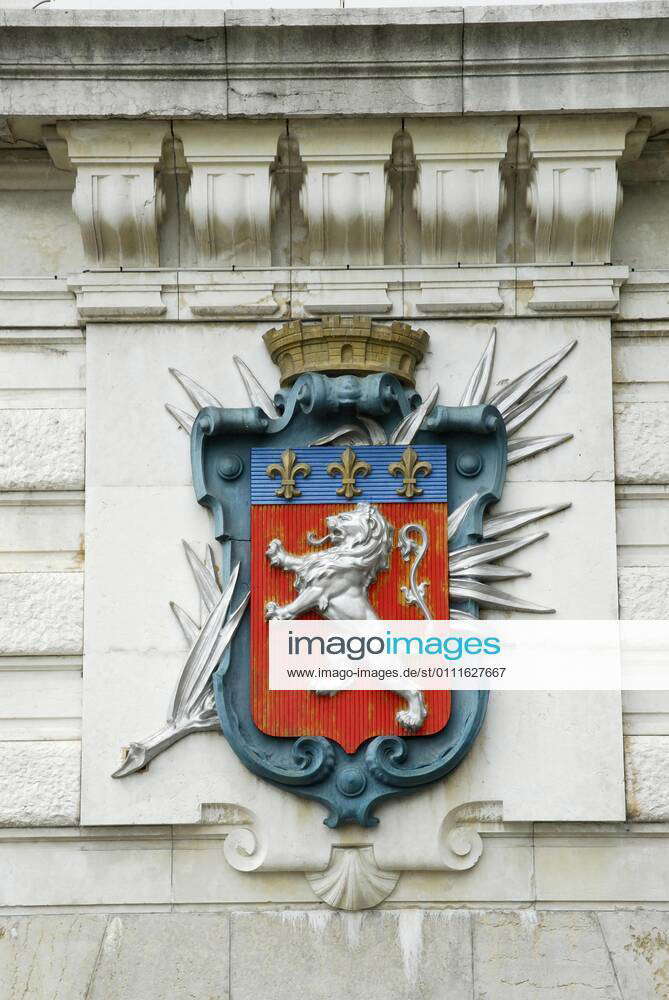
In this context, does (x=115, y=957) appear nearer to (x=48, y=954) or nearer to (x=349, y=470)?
(x=48, y=954)

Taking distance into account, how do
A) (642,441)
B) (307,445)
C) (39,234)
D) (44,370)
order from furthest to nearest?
(39,234)
(44,370)
(642,441)
(307,445)

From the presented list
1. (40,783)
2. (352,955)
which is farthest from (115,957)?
(352,955)

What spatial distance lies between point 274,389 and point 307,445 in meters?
0.32

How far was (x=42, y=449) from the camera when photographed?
6.91m

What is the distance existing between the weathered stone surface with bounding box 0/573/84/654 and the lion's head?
3.32ft

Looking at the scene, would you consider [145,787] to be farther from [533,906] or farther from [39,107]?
[39,107]

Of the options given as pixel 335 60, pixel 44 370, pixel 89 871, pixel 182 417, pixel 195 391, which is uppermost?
pixel 335 60

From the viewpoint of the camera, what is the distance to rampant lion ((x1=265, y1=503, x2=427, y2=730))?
259 inches

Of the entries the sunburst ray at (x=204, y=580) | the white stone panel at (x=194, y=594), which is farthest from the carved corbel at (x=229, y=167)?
the sunburst ray at (x=204, y=580)

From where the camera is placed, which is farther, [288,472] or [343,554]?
[288,472]

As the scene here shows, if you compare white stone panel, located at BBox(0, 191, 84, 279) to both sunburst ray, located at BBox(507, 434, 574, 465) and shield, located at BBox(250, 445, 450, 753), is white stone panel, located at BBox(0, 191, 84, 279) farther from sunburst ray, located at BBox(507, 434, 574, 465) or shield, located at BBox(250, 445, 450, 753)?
sunburst ray, located at BBox(507, 434, 574, 465)

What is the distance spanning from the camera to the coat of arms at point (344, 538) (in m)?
6.51

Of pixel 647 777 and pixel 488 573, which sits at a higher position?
pixel 488 573

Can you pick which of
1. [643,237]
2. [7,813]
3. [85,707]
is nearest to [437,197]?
[643,237]
